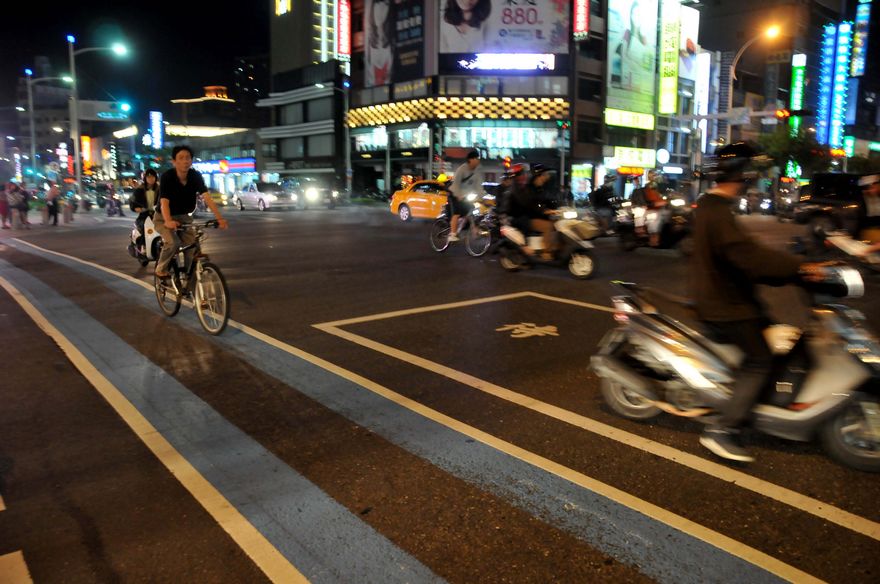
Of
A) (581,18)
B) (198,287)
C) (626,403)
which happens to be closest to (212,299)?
(198,287)

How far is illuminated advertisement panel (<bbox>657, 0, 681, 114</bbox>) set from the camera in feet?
201

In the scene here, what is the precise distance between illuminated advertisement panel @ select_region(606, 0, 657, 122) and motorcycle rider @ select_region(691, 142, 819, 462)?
189 ft

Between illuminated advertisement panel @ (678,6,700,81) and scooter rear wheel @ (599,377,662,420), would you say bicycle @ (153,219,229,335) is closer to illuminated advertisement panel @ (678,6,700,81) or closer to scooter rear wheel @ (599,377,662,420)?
scooter rear wheel @ (599,377,662,420)

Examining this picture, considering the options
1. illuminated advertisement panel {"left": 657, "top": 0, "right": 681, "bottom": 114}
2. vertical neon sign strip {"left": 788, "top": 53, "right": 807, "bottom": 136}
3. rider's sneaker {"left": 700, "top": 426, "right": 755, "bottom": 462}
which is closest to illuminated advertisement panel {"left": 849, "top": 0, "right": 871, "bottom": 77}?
vertical neon sign strip {"left": 788, "top": 53, "right": 807, "bottom": 136}

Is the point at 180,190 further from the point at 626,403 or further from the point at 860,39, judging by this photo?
the point at 860,39

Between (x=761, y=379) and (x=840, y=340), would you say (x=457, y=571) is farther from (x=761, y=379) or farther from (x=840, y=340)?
(x=840, y=340)

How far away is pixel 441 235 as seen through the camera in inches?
566

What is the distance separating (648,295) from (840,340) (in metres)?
1.18

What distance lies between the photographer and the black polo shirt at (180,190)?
300 inches

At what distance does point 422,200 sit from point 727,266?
23420 mm

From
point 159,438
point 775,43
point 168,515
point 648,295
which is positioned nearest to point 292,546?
point 168,515

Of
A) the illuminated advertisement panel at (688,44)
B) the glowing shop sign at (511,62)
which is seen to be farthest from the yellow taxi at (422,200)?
the illuminated advertisement panel at (688,44)

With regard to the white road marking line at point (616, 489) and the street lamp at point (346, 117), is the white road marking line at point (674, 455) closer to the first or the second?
the white road marking line at point (616, 489)

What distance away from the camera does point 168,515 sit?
340 centimetres
